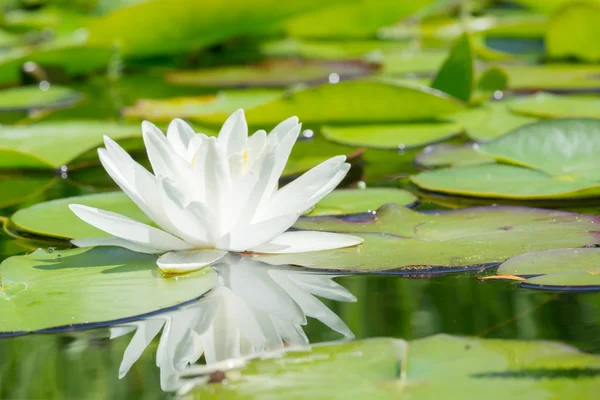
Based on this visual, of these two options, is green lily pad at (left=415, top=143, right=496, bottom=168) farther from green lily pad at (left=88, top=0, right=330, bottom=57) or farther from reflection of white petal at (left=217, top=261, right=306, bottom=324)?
green lily pad at (left=88, top=0, right=330, bottom=57)

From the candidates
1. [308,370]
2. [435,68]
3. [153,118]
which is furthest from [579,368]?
[435,68]

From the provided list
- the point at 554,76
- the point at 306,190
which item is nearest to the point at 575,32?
the point at 554,76

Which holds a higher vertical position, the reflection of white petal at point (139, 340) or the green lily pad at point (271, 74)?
the green lily pad at point (271, 74)

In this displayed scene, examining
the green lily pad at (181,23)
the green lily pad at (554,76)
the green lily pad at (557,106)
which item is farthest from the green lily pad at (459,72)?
the green lily pad at (181,23)

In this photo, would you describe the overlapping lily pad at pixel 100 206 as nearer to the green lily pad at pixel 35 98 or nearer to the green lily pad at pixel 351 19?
the green lily pad at pixel 35 98

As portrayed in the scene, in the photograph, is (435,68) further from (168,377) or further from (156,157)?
(168,377)

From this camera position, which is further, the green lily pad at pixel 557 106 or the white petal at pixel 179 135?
the green lily pad at pixel 557 106

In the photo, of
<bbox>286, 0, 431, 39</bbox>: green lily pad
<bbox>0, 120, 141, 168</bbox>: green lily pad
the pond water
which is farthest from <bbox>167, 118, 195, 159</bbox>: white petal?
<bbox>286, 0, 431, 39</bbox>: green lily pad

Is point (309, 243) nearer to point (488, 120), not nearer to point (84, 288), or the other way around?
point (84, 288)
